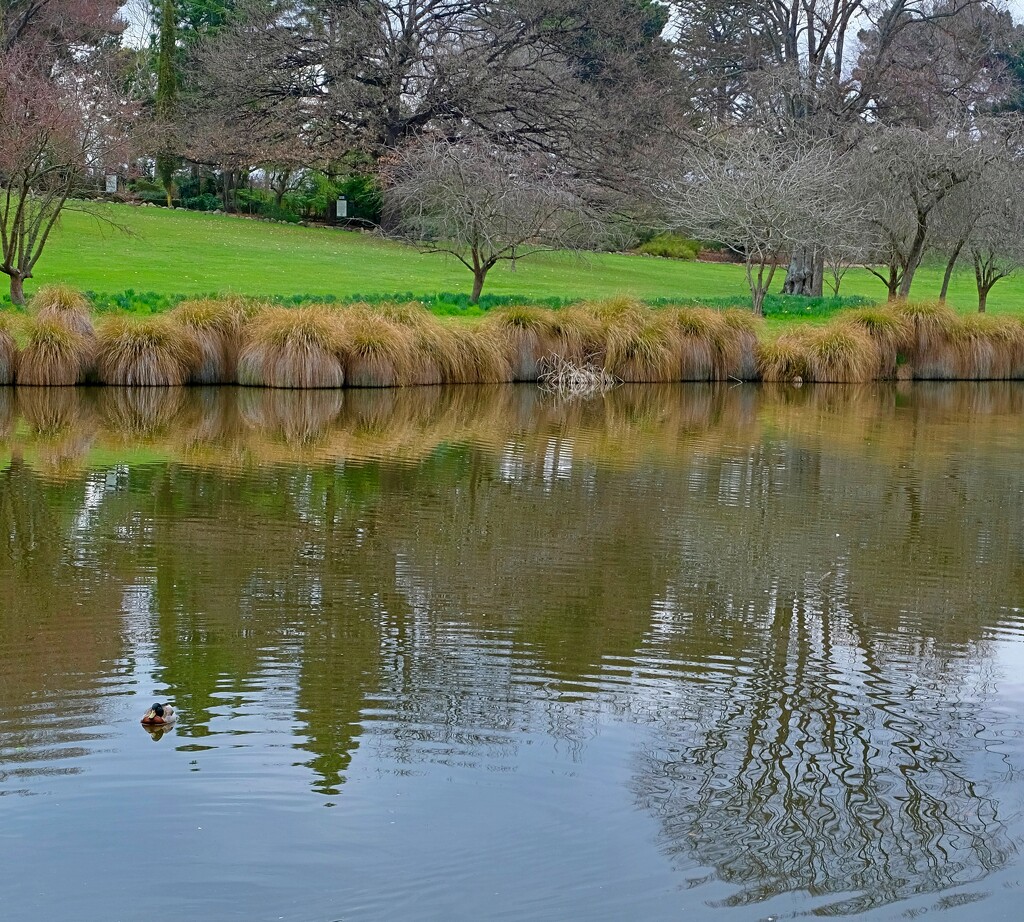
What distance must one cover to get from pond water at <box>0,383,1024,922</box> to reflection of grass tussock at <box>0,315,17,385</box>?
7.13 m

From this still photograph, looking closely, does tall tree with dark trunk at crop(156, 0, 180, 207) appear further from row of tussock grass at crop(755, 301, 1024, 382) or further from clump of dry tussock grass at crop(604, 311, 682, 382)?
row of tussock grass at crop(755, 301, 1024, 382)

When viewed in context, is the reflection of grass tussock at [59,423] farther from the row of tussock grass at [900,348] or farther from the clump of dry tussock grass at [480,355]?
the row of tussock grass at [900,348]

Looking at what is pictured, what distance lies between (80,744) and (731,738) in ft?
8.74

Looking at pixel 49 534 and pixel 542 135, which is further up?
pixel 542 135

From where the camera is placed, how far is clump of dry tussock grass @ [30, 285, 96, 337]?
19203mm

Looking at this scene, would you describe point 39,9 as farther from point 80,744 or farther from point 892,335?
point 80,744

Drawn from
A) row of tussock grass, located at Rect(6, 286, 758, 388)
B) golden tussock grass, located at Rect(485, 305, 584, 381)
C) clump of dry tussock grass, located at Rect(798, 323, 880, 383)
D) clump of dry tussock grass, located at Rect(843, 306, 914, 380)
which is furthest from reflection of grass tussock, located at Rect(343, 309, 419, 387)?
clump of dry tussock grass, located at Rect(843, 306, 914, 380)

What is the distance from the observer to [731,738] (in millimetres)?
5613

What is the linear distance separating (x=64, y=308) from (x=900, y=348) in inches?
580

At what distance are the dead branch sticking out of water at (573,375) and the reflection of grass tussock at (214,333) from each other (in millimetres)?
4977

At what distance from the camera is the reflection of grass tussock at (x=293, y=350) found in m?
19.6

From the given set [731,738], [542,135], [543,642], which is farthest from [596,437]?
[542,135]

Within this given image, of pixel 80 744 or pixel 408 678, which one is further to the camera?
pixel 408 678

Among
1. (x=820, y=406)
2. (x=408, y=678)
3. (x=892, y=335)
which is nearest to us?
(x=408, y=678)
